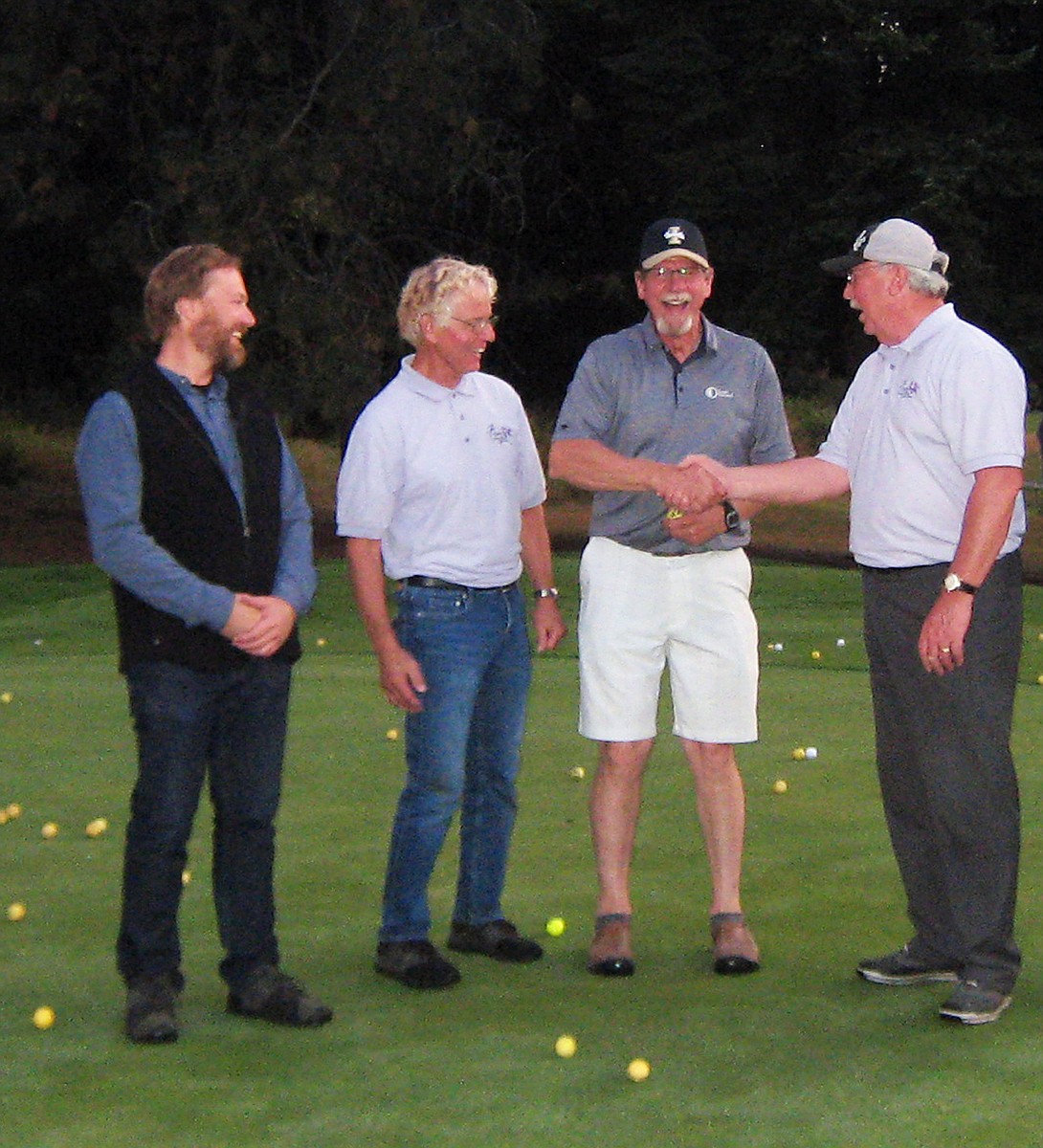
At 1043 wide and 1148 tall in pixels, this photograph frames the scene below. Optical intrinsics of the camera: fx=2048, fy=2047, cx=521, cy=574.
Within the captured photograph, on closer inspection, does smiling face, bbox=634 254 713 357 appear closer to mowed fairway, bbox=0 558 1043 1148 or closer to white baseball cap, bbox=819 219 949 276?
white baseball cap, bbox=819 219 949 276

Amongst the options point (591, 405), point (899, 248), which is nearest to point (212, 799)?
point (591, 405)

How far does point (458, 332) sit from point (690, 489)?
737mm

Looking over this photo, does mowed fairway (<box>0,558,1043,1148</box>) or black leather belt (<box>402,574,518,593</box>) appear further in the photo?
black leather belt (<box>402,574,518,593</box>)

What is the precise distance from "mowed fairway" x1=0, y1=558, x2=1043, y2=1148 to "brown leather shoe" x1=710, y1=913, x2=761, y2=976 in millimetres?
55

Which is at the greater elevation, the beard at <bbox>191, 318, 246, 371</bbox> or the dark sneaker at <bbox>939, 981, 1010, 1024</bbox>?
the beard at <bbox>191, 318, 246, 371</bbox>

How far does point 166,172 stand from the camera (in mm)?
23812

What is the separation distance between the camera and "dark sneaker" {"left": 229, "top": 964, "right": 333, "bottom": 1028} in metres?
4.82

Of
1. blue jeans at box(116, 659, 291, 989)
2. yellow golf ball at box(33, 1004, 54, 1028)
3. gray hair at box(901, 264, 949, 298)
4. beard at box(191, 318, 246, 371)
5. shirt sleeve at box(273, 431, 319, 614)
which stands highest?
gray hair at box(901, 264, 949, 298)

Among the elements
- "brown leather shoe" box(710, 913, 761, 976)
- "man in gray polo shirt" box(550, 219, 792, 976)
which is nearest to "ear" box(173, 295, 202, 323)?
"man in gray polo shirt" box(550, 219, 792, 976)

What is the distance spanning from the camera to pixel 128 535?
15.3ft

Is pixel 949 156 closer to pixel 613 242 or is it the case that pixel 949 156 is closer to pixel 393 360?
pixel 613 242

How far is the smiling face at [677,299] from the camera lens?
5422 millimetres

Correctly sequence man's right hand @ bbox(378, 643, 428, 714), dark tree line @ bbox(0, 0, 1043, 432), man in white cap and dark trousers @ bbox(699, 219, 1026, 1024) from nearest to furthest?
man in white cap and dark trousers @ bbox(699, 219, 1026, 1024)
man's right hand @ bbox(378, 643, 428, 714)
dark tree line @ bbox(0, 0, 1043, 432)

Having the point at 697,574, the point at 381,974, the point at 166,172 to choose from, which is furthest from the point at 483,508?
the point at 166,172
